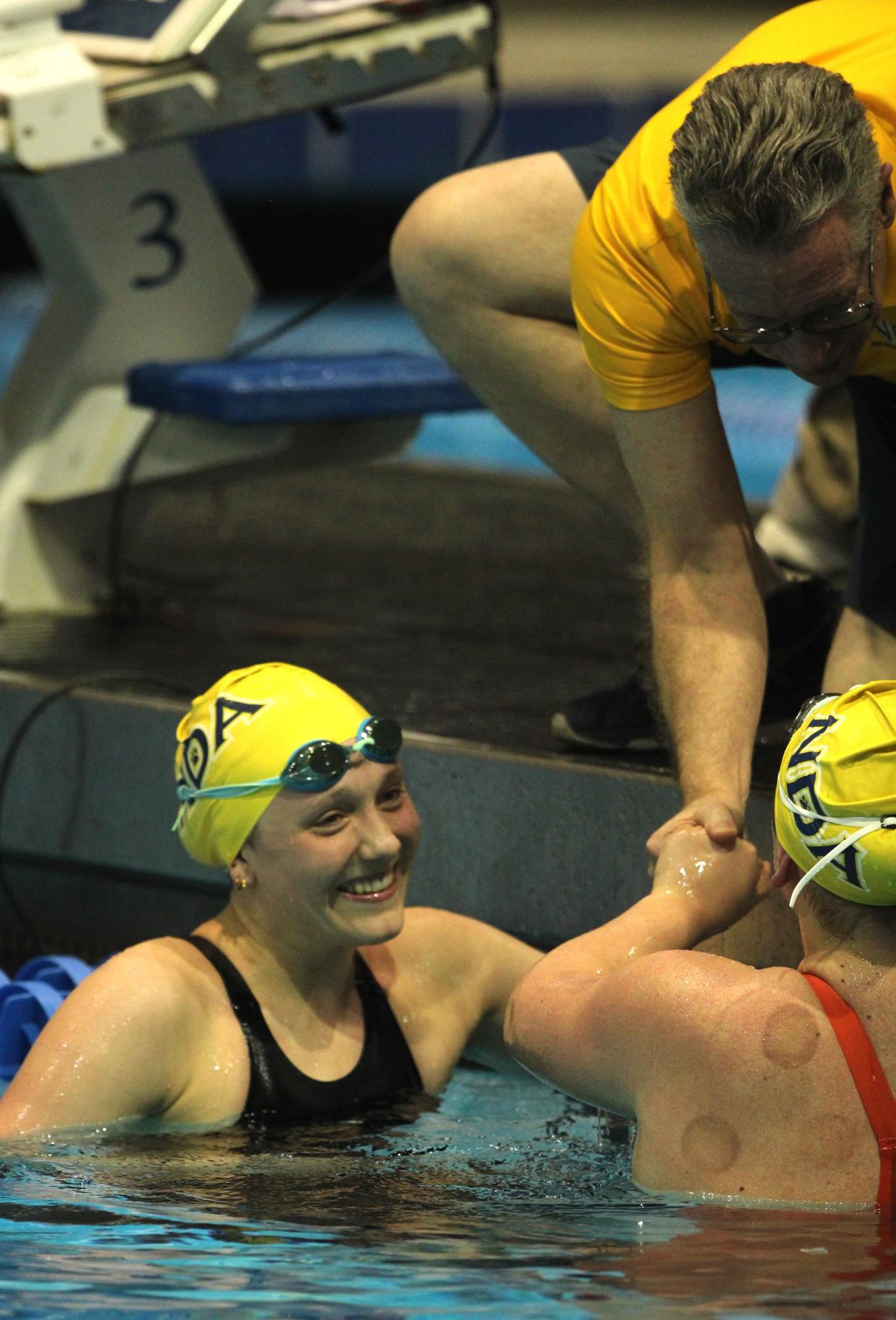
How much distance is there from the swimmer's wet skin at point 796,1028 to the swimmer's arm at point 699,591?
493 mm

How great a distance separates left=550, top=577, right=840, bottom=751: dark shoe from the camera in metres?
3.92

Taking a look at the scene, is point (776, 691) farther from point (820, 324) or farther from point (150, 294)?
point (150, 294)

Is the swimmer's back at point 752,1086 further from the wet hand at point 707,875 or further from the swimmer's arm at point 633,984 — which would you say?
the wet hand at point 707,875

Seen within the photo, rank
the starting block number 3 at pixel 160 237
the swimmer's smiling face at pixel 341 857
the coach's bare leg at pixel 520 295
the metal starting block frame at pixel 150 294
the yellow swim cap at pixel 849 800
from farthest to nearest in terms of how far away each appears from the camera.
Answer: the starting block number 3 at pixel 160 237, the metal starting block frame at pixel 150 294, the coach's bare leg at pixel 520 295, the swimmer's smiling face at pixel 341 857, the yellow swim cap at pixel 849 800

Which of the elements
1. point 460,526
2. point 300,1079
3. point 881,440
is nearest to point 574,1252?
point 300,1079

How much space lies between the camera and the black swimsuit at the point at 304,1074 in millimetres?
3404

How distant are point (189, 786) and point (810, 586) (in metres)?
1.31

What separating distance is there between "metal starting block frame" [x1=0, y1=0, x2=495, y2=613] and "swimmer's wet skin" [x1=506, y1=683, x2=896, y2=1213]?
11.2 feet

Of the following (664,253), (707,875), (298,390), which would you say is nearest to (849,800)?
(707,875)

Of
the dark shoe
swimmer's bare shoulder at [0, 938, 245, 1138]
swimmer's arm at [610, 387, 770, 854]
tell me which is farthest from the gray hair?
swimmer's bare shoulder at [0, 938, 245, 1138]

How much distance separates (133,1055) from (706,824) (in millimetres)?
979

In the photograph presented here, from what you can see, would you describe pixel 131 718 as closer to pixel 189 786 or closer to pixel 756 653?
pixel 189 786

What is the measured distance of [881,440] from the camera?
11.7 feet

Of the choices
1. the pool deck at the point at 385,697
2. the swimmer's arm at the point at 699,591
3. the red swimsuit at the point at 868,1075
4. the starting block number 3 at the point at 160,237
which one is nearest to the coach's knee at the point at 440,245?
the swimmer's arm at the point at 699,591
